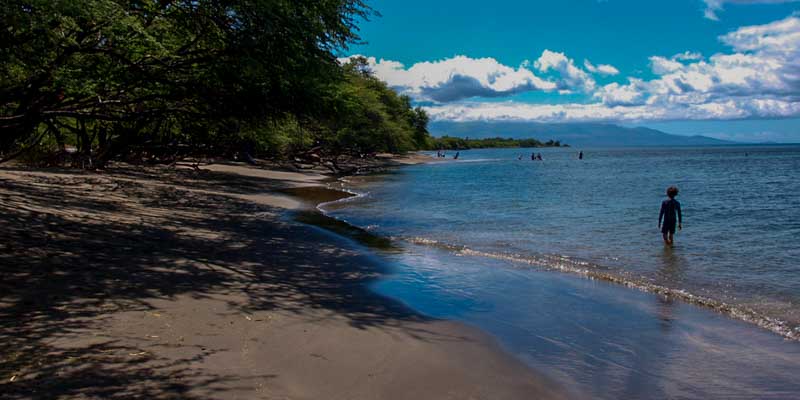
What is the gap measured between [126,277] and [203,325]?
6.84ft

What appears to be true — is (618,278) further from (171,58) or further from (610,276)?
(171,58)

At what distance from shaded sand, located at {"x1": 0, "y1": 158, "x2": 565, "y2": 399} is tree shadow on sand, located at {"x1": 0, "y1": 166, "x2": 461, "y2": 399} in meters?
0.02

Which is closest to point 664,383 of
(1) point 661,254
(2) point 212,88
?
(1) point 661,254

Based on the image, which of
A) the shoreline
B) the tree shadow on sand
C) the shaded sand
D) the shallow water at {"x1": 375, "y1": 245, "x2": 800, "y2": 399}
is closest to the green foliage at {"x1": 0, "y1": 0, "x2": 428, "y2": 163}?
the tree shadow on sand

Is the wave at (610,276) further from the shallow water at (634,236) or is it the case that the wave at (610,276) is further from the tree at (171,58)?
the tree at (171,58)

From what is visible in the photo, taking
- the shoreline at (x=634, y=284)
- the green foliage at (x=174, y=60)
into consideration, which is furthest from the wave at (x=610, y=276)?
the green foliage at (x=174, y=60)

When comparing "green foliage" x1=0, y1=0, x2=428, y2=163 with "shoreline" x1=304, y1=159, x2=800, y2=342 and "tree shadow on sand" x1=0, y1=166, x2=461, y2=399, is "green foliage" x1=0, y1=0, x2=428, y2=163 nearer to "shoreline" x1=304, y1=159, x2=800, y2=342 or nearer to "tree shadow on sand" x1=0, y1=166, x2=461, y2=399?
"tree shadow on sand" x1=0, y1=166, x2=461, y2=399

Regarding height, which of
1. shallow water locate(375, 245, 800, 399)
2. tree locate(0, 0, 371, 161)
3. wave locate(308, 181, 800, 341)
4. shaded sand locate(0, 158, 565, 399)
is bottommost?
wave locate(308, 181, 800, 341)

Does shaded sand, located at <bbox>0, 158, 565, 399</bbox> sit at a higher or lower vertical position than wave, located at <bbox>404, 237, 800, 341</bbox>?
higher

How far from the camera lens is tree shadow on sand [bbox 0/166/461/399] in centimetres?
408

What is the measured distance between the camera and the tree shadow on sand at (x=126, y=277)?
4078 mm

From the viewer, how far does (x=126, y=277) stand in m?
6.81

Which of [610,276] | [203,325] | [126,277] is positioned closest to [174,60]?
[126,277]

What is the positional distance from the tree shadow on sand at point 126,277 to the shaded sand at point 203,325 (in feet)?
0.06
